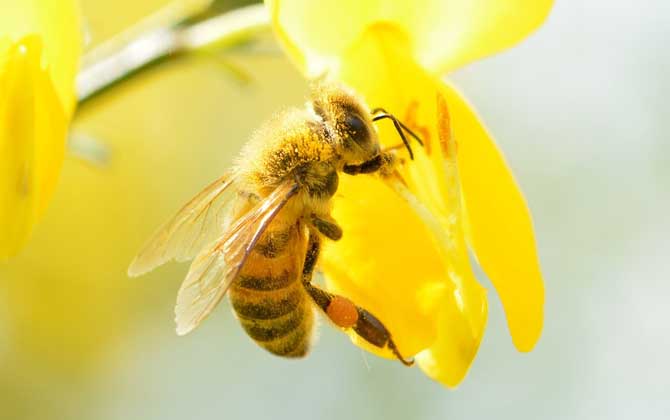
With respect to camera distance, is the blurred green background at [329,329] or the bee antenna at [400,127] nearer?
the bee antenna at [400,127]

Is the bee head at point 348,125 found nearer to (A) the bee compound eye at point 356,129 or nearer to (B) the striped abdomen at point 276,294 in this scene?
(A) the bee compound eye at point 356,129

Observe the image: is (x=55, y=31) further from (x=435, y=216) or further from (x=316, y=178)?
(x=435, y=216)

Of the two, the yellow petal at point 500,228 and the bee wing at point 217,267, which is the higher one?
the bee wing at point 217,267

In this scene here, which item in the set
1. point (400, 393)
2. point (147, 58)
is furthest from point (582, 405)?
point (147, 58)

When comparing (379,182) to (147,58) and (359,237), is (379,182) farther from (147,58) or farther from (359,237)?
(147,58)

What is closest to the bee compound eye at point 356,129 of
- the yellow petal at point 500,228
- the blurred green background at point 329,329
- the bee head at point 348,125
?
the bee head at point 348,125

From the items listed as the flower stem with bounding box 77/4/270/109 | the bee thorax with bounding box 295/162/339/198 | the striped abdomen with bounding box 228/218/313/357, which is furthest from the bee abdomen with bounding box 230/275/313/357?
the flower stem with bounding box 77/4/270/109
